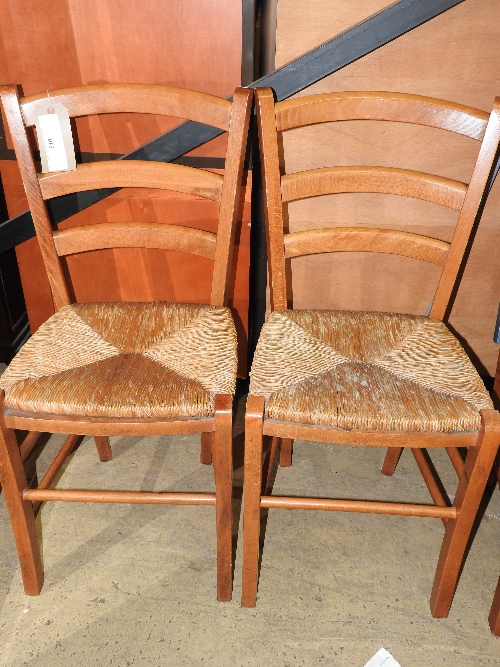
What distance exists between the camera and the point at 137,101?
127cm

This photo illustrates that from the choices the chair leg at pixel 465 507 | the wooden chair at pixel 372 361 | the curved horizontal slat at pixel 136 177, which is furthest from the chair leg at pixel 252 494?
the curved horizontal slat at pixel 136 177

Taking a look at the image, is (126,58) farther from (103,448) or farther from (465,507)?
(465,507)

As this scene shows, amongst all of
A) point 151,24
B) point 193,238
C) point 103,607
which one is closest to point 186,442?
point 103,607

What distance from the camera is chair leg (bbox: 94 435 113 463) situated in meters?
1.65

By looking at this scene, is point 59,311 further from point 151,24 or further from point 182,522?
point 151,24

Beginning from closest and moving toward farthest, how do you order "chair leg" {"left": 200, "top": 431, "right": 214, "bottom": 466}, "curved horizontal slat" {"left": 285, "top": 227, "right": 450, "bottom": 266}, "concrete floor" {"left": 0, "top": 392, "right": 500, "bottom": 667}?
1. "concrete floor" {"left": 0, "top": 392, "right": 500, "bottom": 667}
2. "curved horizontal slat" {"left": 285, "top": 227, "right": 450, "bottom": 266}
3. "chair leg" {"left": 200, "top": 431, "right": 214, "bottom": 466}

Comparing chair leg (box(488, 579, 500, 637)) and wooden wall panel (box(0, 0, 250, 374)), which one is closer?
chair leg (box(488, 579, 500, 637))

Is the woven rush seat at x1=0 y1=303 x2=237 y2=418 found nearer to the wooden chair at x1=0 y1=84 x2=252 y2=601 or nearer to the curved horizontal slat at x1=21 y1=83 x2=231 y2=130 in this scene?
the wooden chair at x1=0 y1=84 x2=252 y2=601

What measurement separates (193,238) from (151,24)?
577 mm

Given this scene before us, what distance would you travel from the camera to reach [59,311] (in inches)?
55.3

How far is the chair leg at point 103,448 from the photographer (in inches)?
65.1

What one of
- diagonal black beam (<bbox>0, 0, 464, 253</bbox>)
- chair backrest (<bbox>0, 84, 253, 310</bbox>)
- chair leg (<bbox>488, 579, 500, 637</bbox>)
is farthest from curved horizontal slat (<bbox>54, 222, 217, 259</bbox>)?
chair leg (<bbox>488, 579, 500, 637</bbox>)

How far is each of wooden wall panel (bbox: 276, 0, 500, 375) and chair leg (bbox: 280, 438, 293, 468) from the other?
0.44m

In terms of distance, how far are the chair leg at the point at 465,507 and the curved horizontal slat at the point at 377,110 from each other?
640 mm
